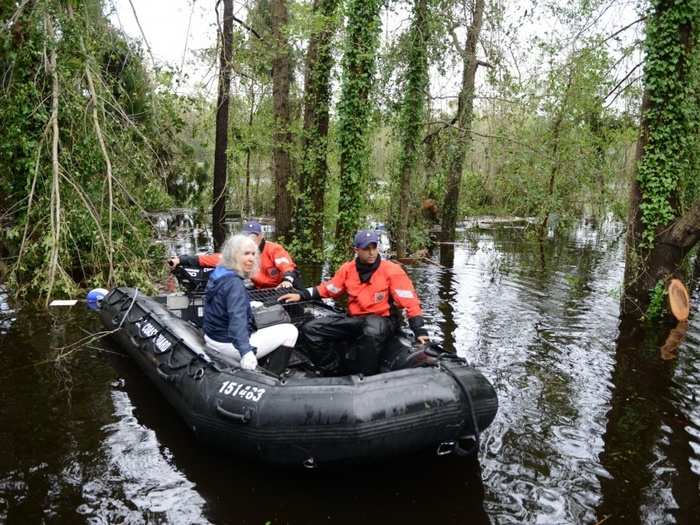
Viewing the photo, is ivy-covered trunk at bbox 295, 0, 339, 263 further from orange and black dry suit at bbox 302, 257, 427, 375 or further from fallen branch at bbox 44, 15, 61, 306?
orange and black dry suit at bbox 302, 257, 427, 375

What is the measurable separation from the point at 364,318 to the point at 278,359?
819mm

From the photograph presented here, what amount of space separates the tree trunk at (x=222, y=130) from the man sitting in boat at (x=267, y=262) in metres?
5.82

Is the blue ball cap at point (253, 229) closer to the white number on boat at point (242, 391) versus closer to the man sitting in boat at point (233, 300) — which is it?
the man sitting in boat at point (233, 300)

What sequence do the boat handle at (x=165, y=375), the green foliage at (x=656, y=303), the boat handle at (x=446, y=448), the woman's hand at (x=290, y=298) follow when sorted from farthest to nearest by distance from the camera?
1. the green foliage at (x=656, y=303)
2. the woman's hand at (x=290, y=298)
3. the boat handle at (x=165, y=375)
4. the boat handle at (x=446, y=448)

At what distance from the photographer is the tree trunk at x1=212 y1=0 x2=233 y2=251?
12.2 meters

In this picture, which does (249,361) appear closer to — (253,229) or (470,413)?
(470,413)

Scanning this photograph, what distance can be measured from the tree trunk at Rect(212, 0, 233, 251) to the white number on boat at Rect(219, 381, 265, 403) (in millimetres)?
8740

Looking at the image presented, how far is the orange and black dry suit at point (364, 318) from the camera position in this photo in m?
4.84

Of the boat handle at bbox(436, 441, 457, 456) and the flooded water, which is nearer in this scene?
the flooded water

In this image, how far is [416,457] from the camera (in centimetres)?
421

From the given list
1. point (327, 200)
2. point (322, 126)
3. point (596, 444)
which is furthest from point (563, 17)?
point (596, 444)

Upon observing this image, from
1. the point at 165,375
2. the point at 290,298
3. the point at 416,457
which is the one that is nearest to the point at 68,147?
the point at 290,298

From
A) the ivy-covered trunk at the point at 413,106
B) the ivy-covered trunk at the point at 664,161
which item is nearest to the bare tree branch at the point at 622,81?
the ivy-covered trunk at the point at 664,161

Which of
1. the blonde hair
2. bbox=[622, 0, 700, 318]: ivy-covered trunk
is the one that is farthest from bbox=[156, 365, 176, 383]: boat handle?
bbox=[622, 0, 700, 318]: ivy-covered trunk
